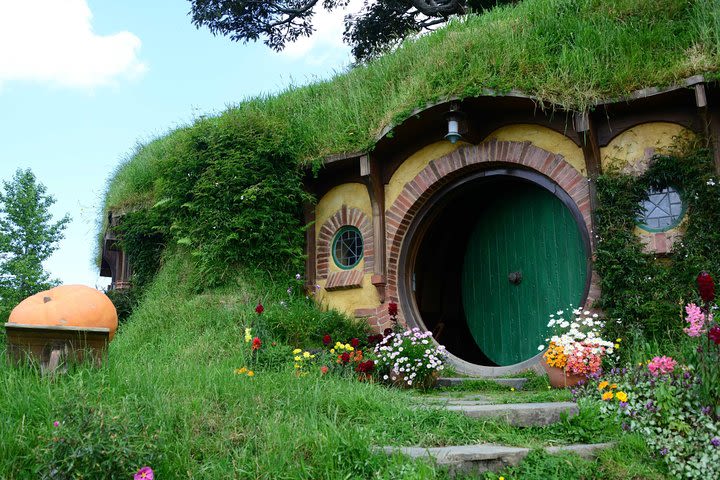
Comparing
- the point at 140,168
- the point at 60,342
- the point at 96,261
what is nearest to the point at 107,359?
the point at 60,342

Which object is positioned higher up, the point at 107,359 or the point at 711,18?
the point at 711,18

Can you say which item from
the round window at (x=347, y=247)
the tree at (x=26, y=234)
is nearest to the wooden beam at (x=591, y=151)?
the round window at (x=347, y=247)

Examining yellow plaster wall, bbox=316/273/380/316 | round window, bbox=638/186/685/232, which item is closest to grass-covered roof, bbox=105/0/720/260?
round window, bbox=638/186/685/232

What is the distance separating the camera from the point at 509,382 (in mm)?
6480

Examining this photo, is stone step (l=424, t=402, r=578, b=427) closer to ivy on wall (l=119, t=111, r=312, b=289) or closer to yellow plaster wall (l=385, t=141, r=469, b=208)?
yellow plaster wall (l=385, t=141, r=469, b=208)

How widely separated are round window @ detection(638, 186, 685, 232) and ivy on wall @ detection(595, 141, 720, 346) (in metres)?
0.07

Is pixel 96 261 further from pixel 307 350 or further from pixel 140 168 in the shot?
pixel 307 350

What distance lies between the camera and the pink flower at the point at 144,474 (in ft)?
10.3

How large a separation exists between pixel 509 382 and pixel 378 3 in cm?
1190

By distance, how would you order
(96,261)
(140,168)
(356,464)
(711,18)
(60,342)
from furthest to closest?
1. (96,261)
2. (140,168)
3. (711,18)
4. (60,342)
5. (356,464)

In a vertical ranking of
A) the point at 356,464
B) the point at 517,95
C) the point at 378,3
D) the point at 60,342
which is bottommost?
the point at 356,464

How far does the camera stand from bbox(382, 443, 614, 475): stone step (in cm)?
372

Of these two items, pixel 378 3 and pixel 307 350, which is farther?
pixel 378 3

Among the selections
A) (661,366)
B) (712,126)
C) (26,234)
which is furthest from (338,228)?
(26,234)
